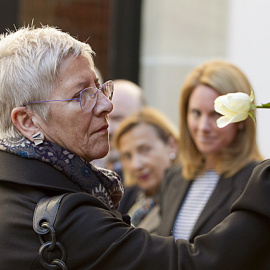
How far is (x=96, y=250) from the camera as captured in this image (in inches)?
99.5

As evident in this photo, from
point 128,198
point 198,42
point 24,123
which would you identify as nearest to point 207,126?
point 128,198

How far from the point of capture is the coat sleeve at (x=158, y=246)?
2.52 meters

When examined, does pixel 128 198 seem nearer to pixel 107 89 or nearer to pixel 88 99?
pixel 107 89

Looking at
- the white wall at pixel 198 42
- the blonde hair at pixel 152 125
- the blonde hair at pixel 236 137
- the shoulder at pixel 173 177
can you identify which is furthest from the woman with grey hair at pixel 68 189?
the white wall at pixel 198 42

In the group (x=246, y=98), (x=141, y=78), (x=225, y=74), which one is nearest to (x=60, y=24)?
(x=141, y=78)

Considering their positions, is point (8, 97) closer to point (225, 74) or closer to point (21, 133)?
point (21, 133)

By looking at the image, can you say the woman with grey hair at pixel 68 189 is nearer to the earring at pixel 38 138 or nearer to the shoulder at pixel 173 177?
the earring at pixel 38 138

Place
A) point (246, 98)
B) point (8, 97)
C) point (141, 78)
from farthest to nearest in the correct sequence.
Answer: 1. point (141, 78)
2. point (8, 97)
3. point (246, 98)

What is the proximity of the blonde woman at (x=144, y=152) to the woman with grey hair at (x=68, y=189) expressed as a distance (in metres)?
2.40

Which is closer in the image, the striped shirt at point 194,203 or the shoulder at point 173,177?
the striped shirt at point 194,203

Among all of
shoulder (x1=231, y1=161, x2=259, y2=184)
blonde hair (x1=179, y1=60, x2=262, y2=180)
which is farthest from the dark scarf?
blonde hair (x1=179, y1=60, x2=262, y2=180)

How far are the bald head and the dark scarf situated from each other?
3344 mm

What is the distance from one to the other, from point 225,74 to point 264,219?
6.10ft

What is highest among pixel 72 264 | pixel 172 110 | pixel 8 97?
pixel 8 97
